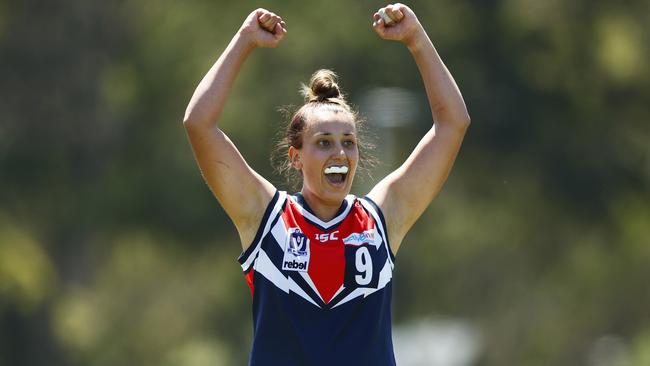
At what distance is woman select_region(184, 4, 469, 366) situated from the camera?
239 inches

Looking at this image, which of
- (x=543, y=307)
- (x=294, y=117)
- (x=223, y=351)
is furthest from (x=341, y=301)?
(x=543, y=307)

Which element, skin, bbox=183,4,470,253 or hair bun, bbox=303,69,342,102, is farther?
hair bun, bbox=303,69,342,102

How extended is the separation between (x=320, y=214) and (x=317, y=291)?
1.31ft

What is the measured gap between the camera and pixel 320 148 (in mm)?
6391

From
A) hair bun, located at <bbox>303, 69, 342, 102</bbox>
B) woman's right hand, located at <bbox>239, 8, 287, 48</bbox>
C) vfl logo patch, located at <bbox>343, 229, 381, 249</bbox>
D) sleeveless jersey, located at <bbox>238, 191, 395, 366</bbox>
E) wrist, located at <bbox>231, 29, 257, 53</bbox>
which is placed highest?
woman's right hand, located at <bbox>239, 8, 287, 48</bbox>

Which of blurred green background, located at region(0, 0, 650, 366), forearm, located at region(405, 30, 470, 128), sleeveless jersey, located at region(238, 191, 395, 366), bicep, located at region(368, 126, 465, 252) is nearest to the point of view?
sleeveless jersey, located at region(238, 191, 395, 366)

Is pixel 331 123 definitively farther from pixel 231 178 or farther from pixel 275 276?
pixel 275 276

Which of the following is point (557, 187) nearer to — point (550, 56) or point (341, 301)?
point (550, 56)

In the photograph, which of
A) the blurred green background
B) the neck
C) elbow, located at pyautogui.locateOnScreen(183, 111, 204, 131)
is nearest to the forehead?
the neck

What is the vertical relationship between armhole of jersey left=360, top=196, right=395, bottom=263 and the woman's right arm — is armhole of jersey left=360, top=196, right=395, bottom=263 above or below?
below

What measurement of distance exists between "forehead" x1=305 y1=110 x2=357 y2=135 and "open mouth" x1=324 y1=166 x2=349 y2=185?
157mm

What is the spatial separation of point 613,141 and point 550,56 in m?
1.70

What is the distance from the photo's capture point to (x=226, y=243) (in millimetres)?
25281

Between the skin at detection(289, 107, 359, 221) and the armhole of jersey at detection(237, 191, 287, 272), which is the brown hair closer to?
the skin at detection(289, 107, 359, 221)
